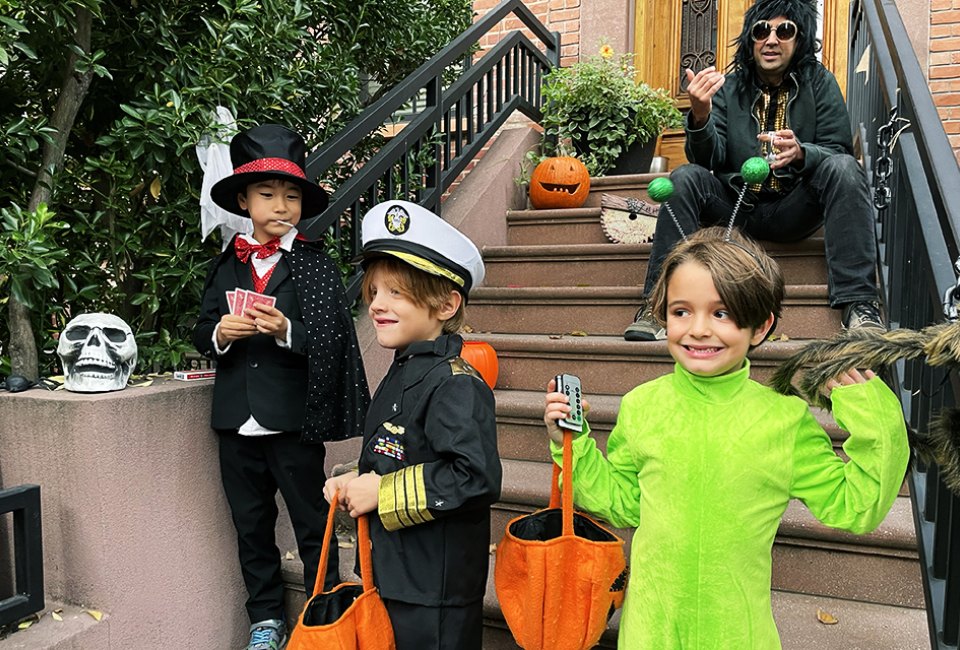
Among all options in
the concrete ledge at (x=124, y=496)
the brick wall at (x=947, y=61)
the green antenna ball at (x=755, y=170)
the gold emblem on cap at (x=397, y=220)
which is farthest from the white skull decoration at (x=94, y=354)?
the brick wall at (x=947, y=61)

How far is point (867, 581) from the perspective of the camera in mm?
2066

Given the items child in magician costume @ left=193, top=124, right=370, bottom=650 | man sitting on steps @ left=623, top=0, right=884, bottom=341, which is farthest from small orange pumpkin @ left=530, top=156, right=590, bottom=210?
child in magician costume @ left=193, top=124, right=370, bottom=650

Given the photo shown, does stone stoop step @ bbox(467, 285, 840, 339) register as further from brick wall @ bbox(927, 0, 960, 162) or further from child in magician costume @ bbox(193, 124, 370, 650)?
brick wall @ bbox(927, 0, 960, 162)

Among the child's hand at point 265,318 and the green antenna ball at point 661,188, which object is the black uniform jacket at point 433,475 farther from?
the green antenna ball at point 661,188

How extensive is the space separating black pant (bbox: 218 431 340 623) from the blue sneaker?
21 millimetres

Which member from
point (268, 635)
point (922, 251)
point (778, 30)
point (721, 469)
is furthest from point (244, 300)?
point (778, 30)

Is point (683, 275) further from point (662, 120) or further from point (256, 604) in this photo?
point (662, 120)

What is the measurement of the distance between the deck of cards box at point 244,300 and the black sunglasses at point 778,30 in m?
2.43

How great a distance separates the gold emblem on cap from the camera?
168 cm

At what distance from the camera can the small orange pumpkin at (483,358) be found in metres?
2.97

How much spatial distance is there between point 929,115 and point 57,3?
235 cm

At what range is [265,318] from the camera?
201 cm

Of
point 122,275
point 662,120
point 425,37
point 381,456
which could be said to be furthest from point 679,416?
point 662,120

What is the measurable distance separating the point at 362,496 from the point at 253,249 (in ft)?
3.18
